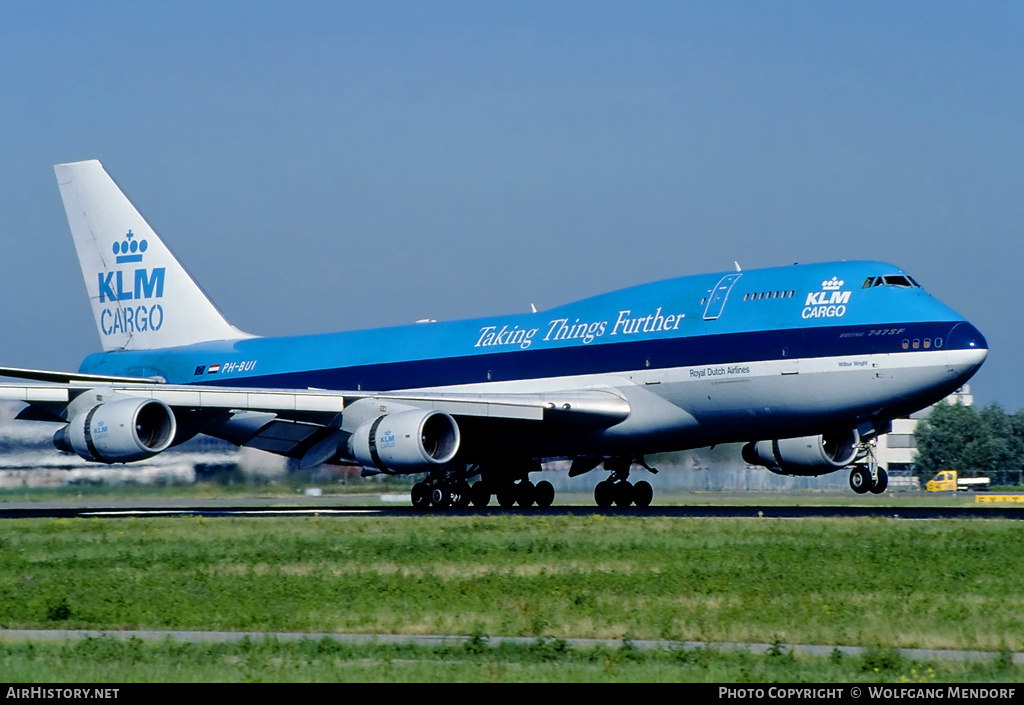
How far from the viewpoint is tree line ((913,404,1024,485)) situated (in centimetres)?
8688

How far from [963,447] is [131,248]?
196ft

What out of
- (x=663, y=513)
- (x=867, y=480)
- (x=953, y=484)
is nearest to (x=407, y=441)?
(x=663, y=513)

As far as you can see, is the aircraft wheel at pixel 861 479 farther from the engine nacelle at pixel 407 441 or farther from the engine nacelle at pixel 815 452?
the engine nacelle at pixel 407 441

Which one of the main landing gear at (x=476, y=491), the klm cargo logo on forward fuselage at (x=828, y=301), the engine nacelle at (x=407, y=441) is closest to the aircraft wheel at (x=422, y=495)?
the main landing gear at (x=476, y=491)

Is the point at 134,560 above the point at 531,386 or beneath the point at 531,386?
beneath

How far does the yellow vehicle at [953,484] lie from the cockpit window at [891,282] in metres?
44.1

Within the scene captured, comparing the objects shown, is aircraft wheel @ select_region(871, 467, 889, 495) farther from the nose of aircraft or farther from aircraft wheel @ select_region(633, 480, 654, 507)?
aircraft wheel @ select_region(633, 480, 654, 507)

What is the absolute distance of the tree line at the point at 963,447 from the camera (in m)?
86.9

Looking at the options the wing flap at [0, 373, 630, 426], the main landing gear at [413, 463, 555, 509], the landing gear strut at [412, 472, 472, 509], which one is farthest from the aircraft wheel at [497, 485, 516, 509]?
the wing flap at [0, 373, 630, 426]

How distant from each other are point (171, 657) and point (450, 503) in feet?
79.1

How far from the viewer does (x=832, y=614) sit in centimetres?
1492

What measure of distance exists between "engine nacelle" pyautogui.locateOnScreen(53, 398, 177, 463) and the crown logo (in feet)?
41.2

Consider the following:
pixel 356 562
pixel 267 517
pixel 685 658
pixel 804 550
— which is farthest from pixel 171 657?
pixel 267 517

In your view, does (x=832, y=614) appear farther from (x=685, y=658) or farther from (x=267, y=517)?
(x=267, y=517)
